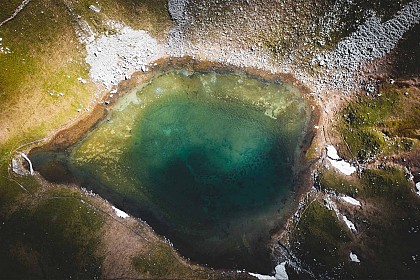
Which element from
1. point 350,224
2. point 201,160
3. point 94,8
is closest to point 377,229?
point 350,224

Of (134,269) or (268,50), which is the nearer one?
(134,269)

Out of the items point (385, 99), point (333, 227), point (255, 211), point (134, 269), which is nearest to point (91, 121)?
point (134, 269)

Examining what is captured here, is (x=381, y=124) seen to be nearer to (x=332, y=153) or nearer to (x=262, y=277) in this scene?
(x=332, y=153)

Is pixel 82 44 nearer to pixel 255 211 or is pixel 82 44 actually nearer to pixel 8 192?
pixel 8 192

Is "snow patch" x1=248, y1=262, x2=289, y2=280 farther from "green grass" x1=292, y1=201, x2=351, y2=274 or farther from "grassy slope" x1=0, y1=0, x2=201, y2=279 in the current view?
"grassy slope" x1=0, y1=0, x2=201, y2=279

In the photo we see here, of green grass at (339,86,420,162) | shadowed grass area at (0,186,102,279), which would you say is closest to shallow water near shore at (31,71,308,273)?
shadowed grass area at (0,186,102,279)

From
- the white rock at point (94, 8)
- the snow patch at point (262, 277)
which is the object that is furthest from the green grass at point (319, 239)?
the white rock at point (94, 8)
